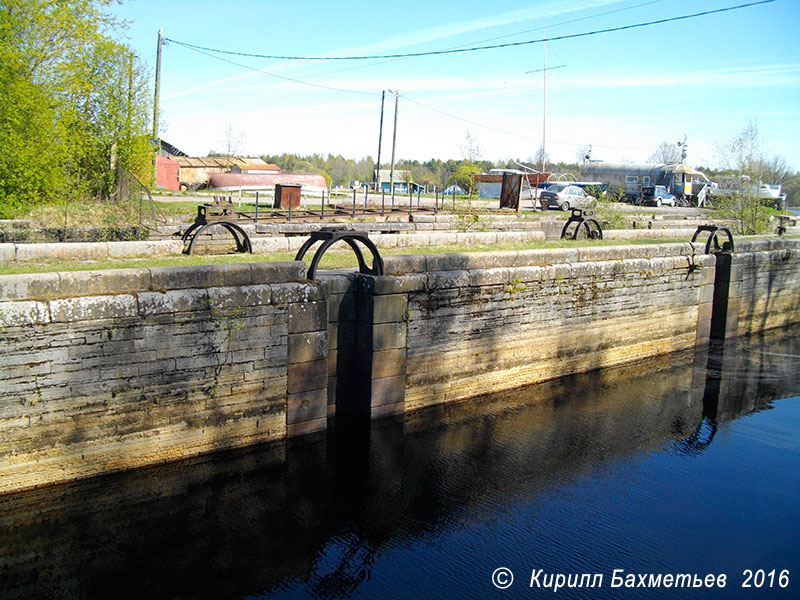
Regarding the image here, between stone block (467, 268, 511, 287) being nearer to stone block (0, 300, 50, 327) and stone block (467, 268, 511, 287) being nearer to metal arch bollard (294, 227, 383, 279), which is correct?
metal arch bollard (294, 227, 383, 279)

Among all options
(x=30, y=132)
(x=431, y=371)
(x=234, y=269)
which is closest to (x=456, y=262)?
(x=431, y=371)

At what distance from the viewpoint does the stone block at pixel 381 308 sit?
895 cm

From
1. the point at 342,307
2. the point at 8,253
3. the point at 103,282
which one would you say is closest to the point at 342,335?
the point at 342,307

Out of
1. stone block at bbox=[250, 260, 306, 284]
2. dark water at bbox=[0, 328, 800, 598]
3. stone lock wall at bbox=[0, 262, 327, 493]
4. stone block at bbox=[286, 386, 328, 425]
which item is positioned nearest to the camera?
dark water at bbox=[0, 328, 800, 598]

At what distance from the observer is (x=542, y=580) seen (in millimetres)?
6273

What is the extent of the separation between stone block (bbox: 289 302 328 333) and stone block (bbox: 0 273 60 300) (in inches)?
102

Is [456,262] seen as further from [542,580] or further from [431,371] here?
[542,580]

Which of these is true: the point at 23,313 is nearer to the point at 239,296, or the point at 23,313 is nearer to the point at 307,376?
the point at 239,296

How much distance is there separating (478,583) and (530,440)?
347 centimetres

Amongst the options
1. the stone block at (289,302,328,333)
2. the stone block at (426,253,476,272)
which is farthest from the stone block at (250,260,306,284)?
the stone block at (426,253,476,272)

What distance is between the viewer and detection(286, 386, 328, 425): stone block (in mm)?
8438

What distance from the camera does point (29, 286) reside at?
6488mm

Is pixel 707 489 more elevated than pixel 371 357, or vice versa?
pixel 371 357

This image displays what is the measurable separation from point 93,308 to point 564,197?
29366 mm
